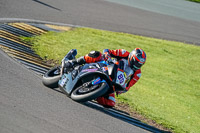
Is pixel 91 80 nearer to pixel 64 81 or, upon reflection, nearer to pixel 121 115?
pixel 64 81

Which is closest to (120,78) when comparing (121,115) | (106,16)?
(121,115)

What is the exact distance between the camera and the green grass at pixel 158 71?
9.09 m

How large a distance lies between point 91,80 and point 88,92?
337 mm

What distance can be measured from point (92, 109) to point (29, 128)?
2065 mm

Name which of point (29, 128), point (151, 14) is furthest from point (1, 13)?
point (151, 14)

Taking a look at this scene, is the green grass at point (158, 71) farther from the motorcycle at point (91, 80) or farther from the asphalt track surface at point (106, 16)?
the motorcycle at point (91, 80)

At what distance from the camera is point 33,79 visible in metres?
7.79

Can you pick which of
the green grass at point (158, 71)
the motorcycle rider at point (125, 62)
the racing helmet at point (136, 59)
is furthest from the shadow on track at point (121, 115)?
the racing helmet at point (136, 59)

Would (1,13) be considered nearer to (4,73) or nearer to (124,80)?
(4,73)

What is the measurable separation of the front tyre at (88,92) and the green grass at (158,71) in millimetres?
2177

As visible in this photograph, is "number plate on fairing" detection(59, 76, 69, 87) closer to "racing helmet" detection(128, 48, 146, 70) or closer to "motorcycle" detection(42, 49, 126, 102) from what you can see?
"motorcycle" detection(42, 49, 126, 102)

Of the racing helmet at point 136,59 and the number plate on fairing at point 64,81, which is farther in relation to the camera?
the number plate on fairing at point 64,81

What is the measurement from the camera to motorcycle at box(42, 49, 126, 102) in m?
6.77

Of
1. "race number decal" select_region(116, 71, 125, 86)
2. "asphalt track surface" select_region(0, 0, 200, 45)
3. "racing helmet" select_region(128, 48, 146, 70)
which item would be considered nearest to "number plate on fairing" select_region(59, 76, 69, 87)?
"race number decal" select_region(116, 71, 125, 86)
